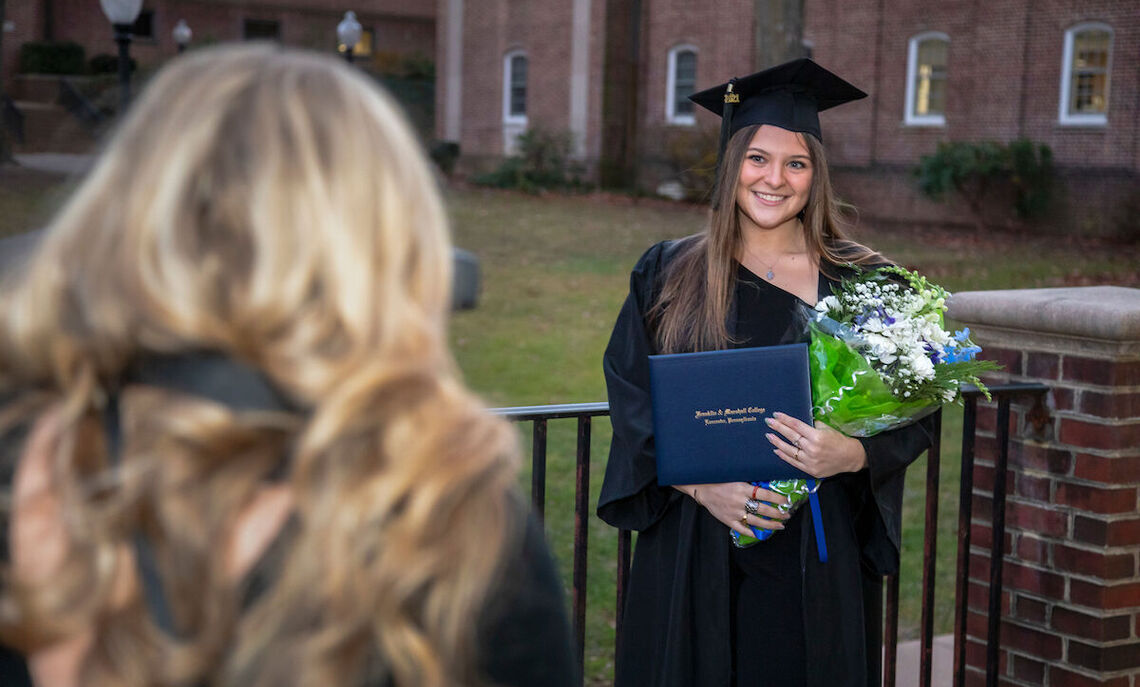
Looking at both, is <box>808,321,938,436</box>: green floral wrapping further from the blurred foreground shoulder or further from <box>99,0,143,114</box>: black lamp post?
<box>99,0,143,114</box>: black lamp post

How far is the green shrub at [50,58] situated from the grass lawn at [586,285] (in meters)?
13.9

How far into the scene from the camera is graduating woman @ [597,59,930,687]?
317 centimetres

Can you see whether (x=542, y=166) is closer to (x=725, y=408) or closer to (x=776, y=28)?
(x=776, y=28)

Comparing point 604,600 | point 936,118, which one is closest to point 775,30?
point 604,600

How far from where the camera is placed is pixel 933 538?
3654 millimetres

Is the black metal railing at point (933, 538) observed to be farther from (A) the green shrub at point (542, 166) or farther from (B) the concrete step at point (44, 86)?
(B) the concrete step at point (44, 86)

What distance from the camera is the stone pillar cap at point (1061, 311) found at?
143 inches

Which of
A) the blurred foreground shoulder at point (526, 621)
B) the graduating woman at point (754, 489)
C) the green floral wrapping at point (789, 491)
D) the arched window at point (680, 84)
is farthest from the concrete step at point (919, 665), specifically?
the arched window at point (680, 84)

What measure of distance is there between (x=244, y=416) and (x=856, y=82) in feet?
85.6

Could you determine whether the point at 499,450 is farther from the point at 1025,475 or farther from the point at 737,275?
the point at 1025,475

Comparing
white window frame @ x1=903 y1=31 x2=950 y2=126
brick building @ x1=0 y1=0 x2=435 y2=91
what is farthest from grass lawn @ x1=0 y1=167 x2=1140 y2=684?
brick building @ x1=0 y1=0 x2=435 y2=91

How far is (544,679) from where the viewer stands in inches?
54.0

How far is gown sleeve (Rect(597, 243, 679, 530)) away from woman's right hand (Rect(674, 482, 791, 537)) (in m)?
0.19

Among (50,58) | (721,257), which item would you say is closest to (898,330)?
(721,257)
